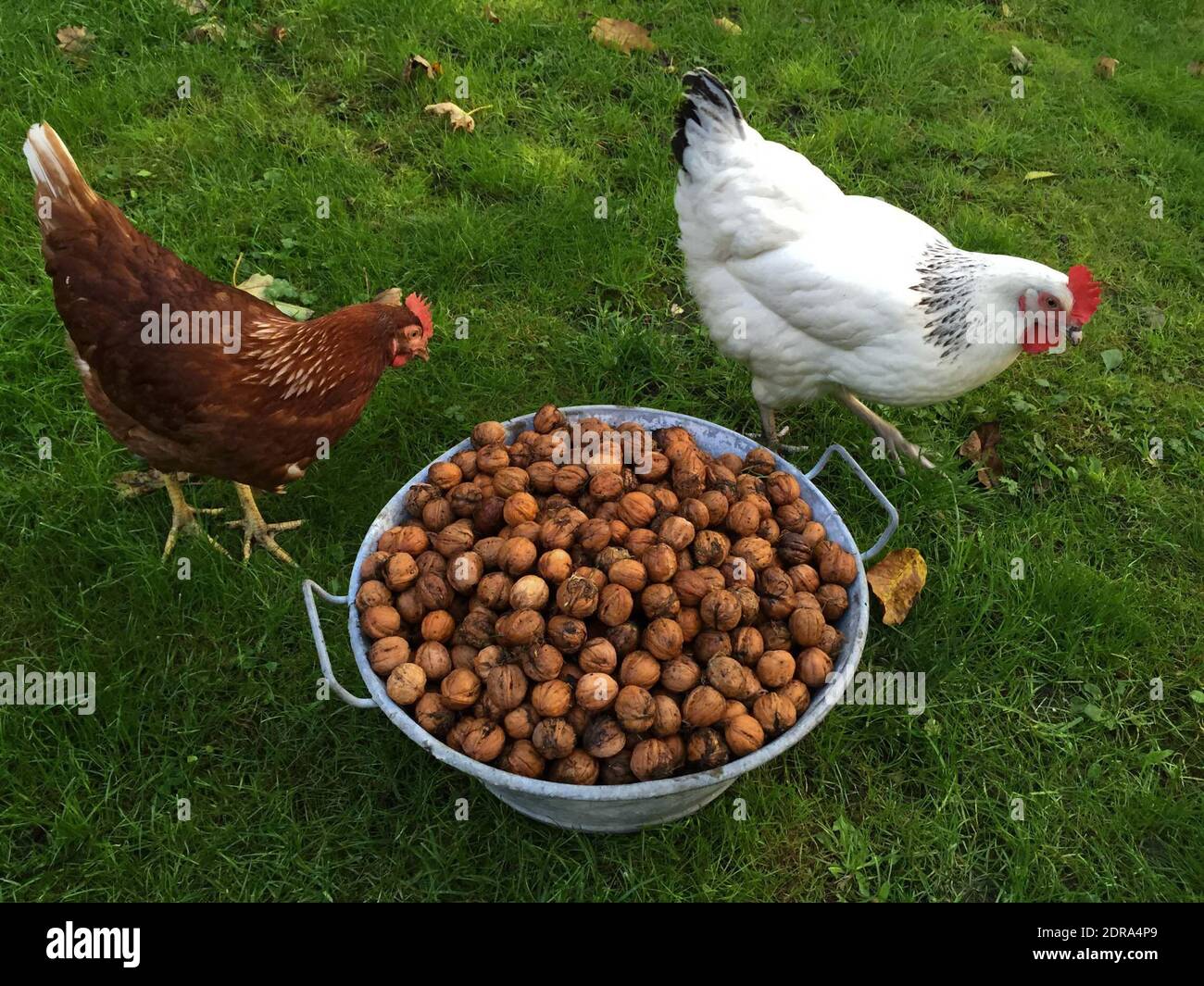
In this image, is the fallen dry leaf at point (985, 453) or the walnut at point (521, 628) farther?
the fallen dry leaf at point (985, 453)

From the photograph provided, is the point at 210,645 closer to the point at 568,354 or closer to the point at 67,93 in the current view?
the point at 568,354

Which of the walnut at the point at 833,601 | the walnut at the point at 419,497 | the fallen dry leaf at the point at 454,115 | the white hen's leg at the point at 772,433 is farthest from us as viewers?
the fallen dry leaf at the point at 454,115

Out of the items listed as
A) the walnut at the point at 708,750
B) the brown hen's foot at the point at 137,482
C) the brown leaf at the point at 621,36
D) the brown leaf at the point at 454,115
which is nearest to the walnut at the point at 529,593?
the walnut at the point at 708,750

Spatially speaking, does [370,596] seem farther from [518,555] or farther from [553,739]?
[553,739]

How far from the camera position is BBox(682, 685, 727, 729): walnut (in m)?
1.73

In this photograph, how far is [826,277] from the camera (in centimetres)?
241

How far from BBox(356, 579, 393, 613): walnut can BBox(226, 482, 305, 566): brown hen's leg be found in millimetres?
809

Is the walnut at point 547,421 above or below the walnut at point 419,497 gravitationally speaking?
above

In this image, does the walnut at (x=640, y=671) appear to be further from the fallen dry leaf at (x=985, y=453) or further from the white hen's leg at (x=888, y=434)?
the fallen dry leaf at (x=985, y=453)

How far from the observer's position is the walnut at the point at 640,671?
5.82 ft

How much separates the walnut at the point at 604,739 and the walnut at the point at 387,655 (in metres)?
0.44

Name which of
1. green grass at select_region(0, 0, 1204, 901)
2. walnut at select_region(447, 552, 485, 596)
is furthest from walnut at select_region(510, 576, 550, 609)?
green grass at select_region(0, 0, 1204, 901)

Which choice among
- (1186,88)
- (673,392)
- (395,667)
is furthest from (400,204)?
(1186,88)
